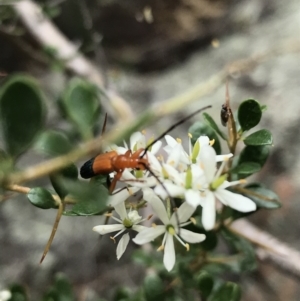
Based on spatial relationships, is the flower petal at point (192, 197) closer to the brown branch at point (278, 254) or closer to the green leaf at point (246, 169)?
the green leaf at point (246, 169)

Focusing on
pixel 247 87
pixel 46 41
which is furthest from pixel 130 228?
pixel 247 87

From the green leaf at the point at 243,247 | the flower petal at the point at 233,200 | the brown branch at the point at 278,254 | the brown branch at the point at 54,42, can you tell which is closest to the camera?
the flower petal at the point at 233,200

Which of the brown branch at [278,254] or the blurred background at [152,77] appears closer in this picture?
the brown branch at [278,254]

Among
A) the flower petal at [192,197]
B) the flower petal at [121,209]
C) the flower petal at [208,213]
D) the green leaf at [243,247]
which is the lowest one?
the green leaf at [243,247]

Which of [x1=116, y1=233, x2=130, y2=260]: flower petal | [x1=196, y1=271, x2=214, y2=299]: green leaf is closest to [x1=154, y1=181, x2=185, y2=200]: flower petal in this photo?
[x1=116, y1=233, x2=130, y2=260]: flower petal

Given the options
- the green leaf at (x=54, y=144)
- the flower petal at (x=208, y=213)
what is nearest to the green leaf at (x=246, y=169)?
the flower petal at (x=208, y=213)

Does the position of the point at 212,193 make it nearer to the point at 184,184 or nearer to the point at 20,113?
the point at 184,184

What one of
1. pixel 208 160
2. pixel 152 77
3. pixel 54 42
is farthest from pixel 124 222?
pixel 152 77

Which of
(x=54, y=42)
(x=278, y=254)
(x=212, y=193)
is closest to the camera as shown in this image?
(x=212, y=193)

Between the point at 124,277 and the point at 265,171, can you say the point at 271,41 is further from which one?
the point at 124,277
